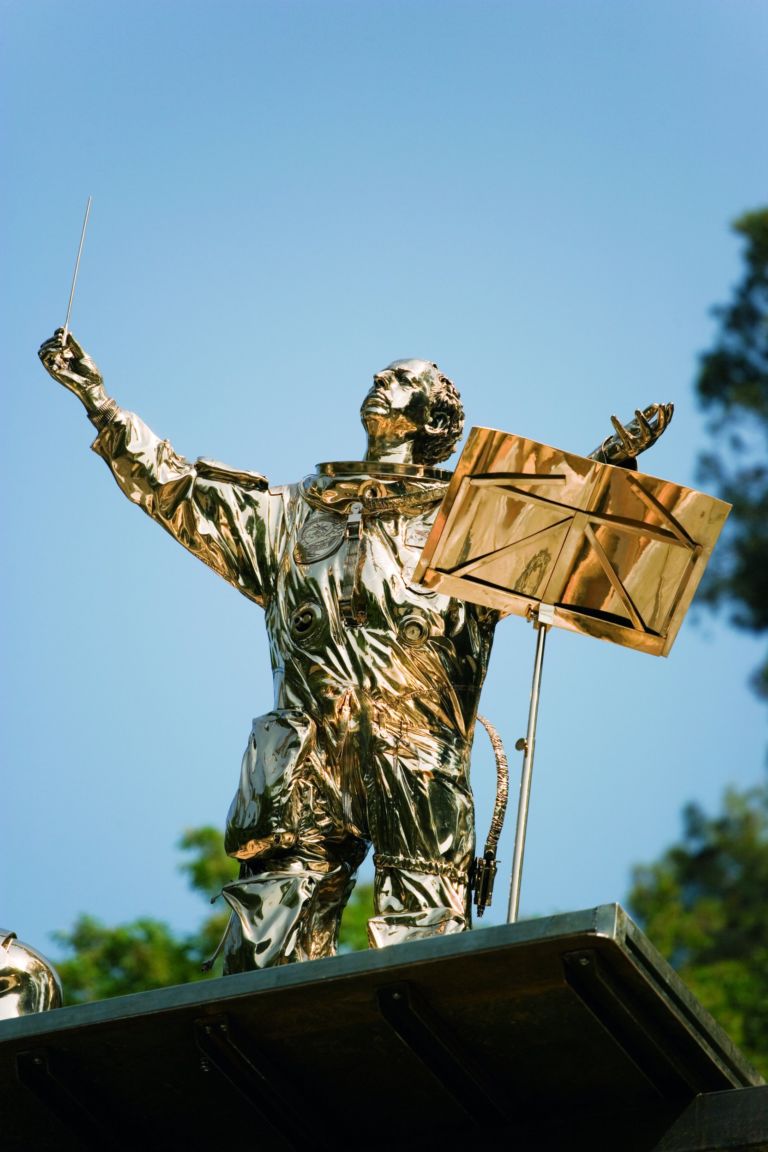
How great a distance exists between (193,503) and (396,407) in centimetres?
97

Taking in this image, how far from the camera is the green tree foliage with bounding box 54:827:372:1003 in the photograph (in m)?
22.2

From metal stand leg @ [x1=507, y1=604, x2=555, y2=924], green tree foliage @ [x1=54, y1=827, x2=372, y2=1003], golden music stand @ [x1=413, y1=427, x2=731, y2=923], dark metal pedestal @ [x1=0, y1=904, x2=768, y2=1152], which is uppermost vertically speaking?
green tree foliage @ [x1=54, y1=827, x2=372, y2=1003]

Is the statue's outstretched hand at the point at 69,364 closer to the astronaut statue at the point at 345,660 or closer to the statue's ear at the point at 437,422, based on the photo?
the astronaut statue at the point at 345,660

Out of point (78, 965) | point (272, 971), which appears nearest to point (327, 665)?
point (272, 971)

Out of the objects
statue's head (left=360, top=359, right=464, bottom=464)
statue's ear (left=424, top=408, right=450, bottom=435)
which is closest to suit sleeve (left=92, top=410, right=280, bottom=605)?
statue's head (left=360, top=359, right=464, bottom=464)

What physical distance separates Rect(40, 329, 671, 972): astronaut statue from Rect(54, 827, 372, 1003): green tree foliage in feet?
43.8

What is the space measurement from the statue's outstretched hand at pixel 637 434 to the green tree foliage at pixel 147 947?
14226 millimetres

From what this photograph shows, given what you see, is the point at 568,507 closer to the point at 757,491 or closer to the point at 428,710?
the point at 428,710

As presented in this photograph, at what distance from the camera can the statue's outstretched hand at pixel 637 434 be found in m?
8.35

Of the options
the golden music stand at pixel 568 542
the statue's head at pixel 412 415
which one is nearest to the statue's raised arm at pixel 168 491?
the statue's head at pixel 412 415

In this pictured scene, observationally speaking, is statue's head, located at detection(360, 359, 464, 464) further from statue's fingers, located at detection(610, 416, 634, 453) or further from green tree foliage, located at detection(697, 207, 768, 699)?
green tree foliage, located at detection(697, 207, 768, 699)

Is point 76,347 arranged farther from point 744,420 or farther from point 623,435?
point 744,420

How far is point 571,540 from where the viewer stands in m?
8.22

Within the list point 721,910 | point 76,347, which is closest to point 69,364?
point 76,347
